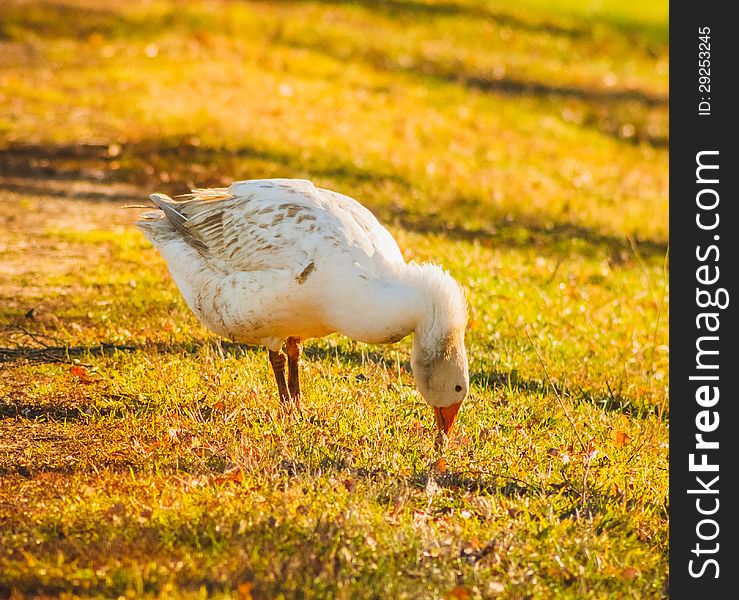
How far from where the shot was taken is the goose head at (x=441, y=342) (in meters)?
5.86

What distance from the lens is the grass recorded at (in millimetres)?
5004

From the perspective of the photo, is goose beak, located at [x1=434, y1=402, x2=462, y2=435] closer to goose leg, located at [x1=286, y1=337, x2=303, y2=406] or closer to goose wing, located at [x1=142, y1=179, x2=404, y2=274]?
goose wing, located at [x1=142, y1=179, x2=404, y2=274]

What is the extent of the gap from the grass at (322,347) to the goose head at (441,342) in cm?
38

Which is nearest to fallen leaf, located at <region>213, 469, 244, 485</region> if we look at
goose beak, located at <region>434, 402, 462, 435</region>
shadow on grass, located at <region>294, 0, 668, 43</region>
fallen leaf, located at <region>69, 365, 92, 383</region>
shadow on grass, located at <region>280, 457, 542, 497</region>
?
shadow on grass, located at <region>280, 457, 542, 497</region>

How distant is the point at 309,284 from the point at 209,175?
671 cm

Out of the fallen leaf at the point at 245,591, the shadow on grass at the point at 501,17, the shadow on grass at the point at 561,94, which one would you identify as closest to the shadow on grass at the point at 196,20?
the shadow on grass at the point at 501,17

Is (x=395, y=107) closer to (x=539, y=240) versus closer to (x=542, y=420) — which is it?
(x=539, y=240)

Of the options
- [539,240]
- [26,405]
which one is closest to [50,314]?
[26,405]

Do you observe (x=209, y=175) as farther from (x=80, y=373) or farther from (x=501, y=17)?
(x=501, y=17)

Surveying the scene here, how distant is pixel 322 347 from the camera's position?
26.9 ft

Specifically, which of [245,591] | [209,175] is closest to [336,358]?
[245,591]
